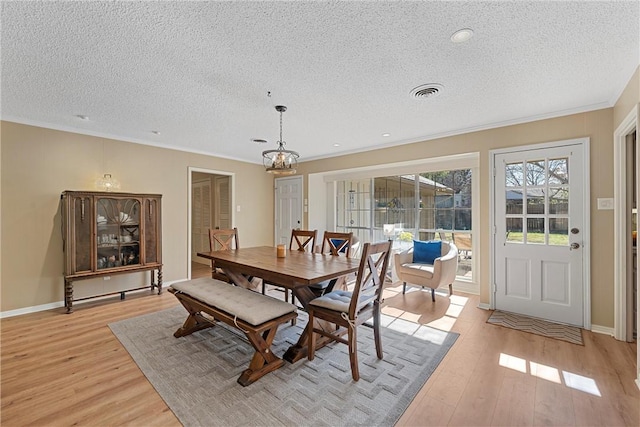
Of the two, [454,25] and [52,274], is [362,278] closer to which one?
[454,25]

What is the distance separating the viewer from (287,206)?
6.11 metres

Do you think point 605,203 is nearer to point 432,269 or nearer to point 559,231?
point 559,231

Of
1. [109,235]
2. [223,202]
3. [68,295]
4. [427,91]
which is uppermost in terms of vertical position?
[427,91]

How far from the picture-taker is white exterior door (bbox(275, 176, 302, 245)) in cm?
591

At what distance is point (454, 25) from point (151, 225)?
14.2 ft

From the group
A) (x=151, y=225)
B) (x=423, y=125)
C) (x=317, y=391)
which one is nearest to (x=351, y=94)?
(x=423, y=125)

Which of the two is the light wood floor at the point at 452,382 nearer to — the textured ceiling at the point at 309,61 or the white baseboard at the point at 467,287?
the white baseboard at the point at 467,287

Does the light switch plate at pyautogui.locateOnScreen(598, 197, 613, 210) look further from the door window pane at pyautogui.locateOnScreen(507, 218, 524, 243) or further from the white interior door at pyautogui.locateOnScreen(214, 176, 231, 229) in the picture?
the white interior door at pyautogui.locateOnScreen(214, 176, 231, 229)

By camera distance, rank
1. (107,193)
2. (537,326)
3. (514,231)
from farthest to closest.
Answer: (107,193)
(514,231)
(537,326)

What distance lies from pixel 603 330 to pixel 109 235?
5.89 m

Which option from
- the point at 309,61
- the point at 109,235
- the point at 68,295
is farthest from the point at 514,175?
the point at 68,295

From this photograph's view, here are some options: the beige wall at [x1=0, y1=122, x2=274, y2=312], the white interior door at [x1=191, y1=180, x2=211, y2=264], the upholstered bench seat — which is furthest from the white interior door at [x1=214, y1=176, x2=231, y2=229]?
the upholstered bench seat

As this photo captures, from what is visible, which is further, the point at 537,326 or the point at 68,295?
the point at 68,295

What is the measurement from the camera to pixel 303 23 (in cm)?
169
